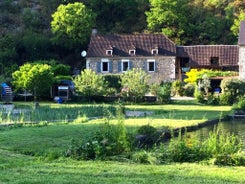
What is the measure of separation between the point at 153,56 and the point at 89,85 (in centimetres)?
1238

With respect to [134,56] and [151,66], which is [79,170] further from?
[151,66]

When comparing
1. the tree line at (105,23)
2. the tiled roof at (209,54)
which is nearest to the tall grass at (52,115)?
the tree line at (105,23)

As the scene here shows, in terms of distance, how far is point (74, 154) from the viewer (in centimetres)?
1157

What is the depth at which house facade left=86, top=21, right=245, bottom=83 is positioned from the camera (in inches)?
1804

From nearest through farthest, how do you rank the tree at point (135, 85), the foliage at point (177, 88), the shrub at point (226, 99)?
the shrub at point (226, 99), the tree at point (135, 85), the foliage at point (177, 88)

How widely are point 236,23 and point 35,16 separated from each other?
73.7 feet

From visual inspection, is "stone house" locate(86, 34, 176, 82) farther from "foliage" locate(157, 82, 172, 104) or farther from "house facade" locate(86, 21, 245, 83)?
"foliage" locate(157, 82, 172, 104)

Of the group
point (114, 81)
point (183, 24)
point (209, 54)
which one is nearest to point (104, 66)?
point (114, 81)

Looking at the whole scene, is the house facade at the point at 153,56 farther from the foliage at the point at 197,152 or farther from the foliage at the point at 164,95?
the foliage at the point at 197,152

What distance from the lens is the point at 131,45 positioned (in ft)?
152

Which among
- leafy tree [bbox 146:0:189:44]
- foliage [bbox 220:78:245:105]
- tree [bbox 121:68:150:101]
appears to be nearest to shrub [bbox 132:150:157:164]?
tree [bbox 121:68:150:101]

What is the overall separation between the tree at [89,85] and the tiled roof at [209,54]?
13739mm

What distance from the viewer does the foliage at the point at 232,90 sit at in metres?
34.5

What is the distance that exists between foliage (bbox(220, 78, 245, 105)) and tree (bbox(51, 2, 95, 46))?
19463mm
